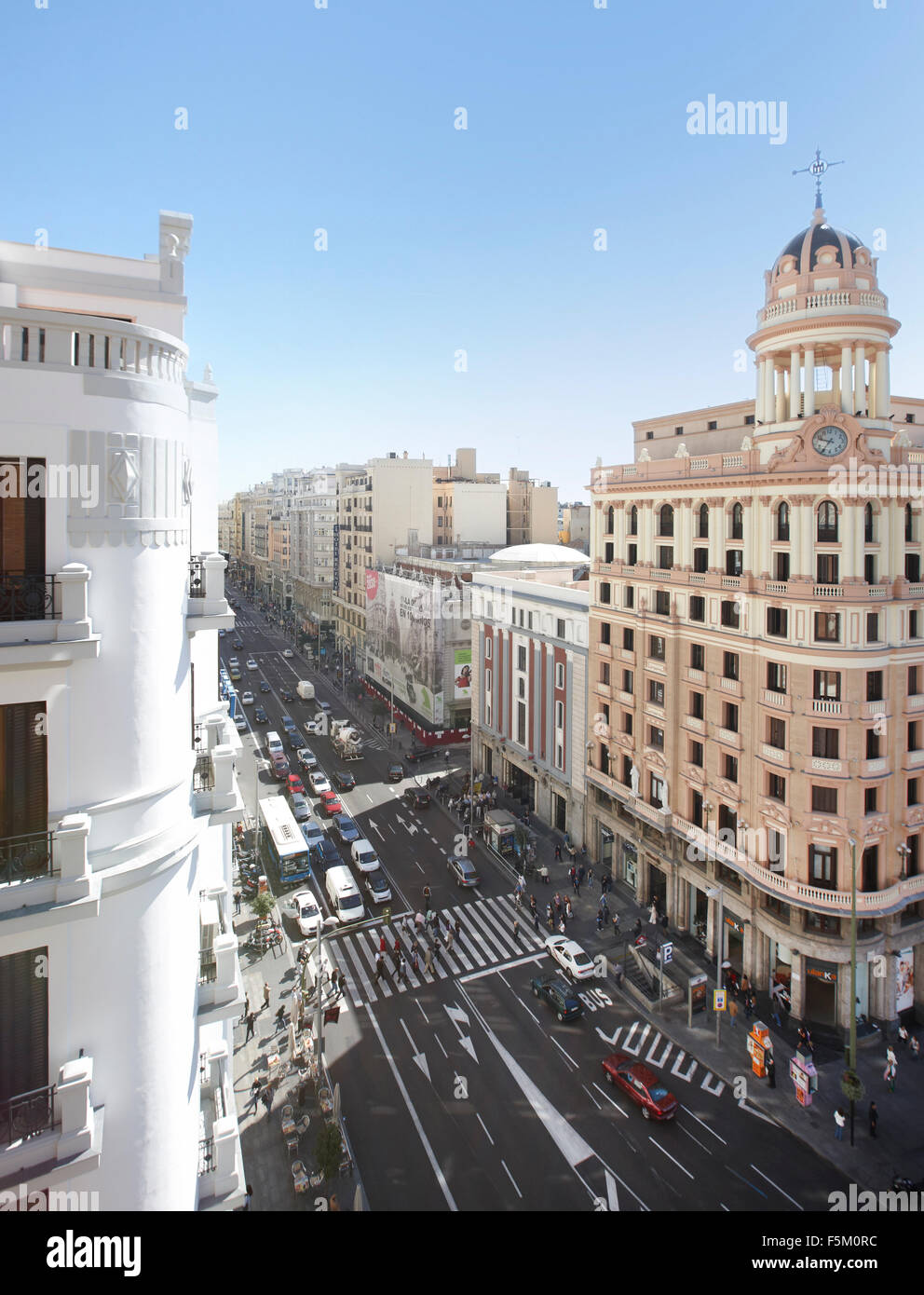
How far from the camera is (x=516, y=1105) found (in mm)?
26188

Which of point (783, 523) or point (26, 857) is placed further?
point (783, 523)

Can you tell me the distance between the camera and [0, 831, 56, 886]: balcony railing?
8938mm

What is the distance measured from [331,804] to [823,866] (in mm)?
32781

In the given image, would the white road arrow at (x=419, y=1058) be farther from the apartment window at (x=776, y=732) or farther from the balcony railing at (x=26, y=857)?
the balcony railing at (x=26, y=857)

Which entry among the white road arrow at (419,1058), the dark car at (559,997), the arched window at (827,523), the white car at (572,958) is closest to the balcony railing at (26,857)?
the white road arrow at (419,1058)

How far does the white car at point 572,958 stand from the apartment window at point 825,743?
13.9 m

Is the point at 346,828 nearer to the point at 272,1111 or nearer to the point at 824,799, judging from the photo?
the point at 272,1111

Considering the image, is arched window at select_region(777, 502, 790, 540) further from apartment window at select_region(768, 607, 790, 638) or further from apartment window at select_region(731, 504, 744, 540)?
apartment window at select_region(768, 607, 790, 638)

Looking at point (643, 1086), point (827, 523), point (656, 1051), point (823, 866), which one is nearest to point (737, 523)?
point (827, 523)

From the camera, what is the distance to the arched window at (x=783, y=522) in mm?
31284

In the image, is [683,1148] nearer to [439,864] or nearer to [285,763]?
[439,864]

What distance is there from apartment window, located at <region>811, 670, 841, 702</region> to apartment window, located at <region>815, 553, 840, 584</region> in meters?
3.70

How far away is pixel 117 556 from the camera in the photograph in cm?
947
